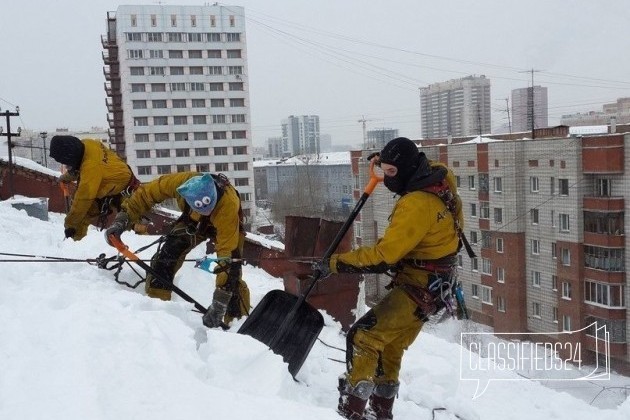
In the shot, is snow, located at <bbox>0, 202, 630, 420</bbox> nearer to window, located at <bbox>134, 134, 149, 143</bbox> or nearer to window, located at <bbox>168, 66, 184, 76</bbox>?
window, located at <bbox>134, 134, 149, 143</bbox>

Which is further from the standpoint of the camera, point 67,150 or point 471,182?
point 471,182

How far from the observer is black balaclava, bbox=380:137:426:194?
13.1ft

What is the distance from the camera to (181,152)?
190 feet

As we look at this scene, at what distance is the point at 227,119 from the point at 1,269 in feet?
179

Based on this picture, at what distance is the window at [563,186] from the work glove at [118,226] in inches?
891

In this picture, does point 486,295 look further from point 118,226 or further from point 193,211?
point 118,226

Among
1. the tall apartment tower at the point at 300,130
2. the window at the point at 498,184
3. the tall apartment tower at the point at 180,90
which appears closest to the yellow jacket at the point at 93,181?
the window at the point at 498,184

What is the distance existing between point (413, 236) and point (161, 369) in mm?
1667

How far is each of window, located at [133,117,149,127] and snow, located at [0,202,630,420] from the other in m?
52.4

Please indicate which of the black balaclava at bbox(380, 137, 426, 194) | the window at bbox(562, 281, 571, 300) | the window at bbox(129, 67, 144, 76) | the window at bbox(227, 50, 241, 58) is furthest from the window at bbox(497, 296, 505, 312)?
the window at bbox(129, 67, 144, 76)

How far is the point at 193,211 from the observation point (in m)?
5.43

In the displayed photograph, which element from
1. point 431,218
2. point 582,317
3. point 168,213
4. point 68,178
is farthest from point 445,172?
point 582,317

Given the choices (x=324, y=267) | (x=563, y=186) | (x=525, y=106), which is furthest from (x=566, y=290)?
(x=525, y=106)

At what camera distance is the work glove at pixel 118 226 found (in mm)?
5094
